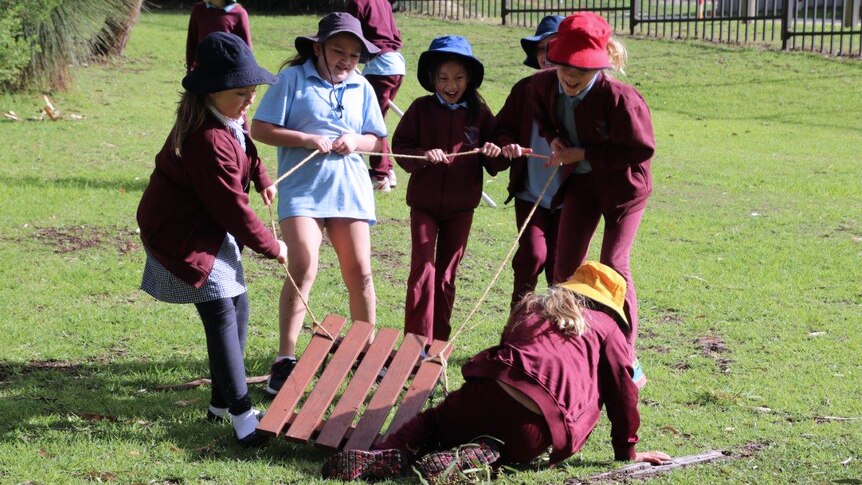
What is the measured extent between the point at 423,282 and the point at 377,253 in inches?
107

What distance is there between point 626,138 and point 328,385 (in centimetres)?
176

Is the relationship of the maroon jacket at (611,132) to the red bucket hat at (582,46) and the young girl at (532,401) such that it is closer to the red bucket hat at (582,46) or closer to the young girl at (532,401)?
the red bucket hat at (582,46)

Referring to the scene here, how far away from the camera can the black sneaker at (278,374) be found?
524 centimetres

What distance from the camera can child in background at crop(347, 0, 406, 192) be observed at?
9.42m

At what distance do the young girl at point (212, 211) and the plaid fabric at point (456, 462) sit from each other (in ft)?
2.96

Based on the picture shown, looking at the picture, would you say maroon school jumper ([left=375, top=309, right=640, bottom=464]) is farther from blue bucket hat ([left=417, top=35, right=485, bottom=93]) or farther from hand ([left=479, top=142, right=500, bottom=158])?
blue bucket hat ([left=417, top=35, right=485, bottom=93])

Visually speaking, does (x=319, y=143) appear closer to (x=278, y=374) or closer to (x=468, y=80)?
(x=468, y=80)

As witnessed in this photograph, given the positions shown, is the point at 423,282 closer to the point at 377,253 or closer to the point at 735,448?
the point at 735,448

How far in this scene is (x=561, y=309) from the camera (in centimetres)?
417

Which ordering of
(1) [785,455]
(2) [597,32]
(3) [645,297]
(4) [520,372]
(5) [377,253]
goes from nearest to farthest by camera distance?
(4) [520,372], (1) [785,455], (2) [597,32], (3) [645,297], (5) [377,253]

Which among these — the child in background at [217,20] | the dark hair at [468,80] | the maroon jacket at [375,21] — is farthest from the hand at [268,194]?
the maroon jacket at [375,21]

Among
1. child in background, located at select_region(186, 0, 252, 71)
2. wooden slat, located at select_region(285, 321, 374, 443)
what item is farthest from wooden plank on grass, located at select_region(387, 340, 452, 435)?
child in background, located at select_region(186, 0, 252, 71)

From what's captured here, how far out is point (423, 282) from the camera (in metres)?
5.42

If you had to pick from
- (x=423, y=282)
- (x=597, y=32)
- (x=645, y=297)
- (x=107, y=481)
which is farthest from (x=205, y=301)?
(x=645, y=297)
